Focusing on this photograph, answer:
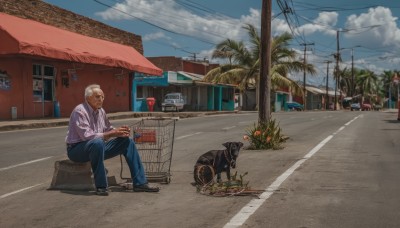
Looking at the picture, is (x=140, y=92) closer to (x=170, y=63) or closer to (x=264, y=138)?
(x=170, y=63)

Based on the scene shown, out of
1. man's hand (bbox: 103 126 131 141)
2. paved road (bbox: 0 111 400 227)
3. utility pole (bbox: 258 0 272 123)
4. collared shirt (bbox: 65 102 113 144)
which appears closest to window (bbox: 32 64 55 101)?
paved road (bbox: 0 111 400 227)

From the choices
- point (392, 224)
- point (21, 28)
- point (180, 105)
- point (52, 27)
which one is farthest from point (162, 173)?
point (180, 105)

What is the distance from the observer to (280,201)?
6.66 metres

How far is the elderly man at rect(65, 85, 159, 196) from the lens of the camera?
6977 mm

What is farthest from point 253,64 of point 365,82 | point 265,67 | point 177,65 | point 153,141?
point 365,82

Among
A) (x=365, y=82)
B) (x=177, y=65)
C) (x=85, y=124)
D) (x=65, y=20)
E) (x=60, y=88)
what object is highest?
(x=65, y=20)

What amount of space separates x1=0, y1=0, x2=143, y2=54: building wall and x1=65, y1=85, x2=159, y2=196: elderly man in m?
17.7

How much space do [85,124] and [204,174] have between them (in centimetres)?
186

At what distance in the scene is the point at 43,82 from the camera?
2516cm

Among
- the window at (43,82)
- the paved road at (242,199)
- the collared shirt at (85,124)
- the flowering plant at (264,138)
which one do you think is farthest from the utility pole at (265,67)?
the window at (43,82)

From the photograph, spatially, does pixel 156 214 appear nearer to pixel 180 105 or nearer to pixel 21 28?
pixel 21 28

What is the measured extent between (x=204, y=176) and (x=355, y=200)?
7.04 ft

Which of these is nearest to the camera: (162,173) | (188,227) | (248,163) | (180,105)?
(188,227)

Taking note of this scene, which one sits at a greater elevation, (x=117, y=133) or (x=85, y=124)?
(x=85, y=124)
